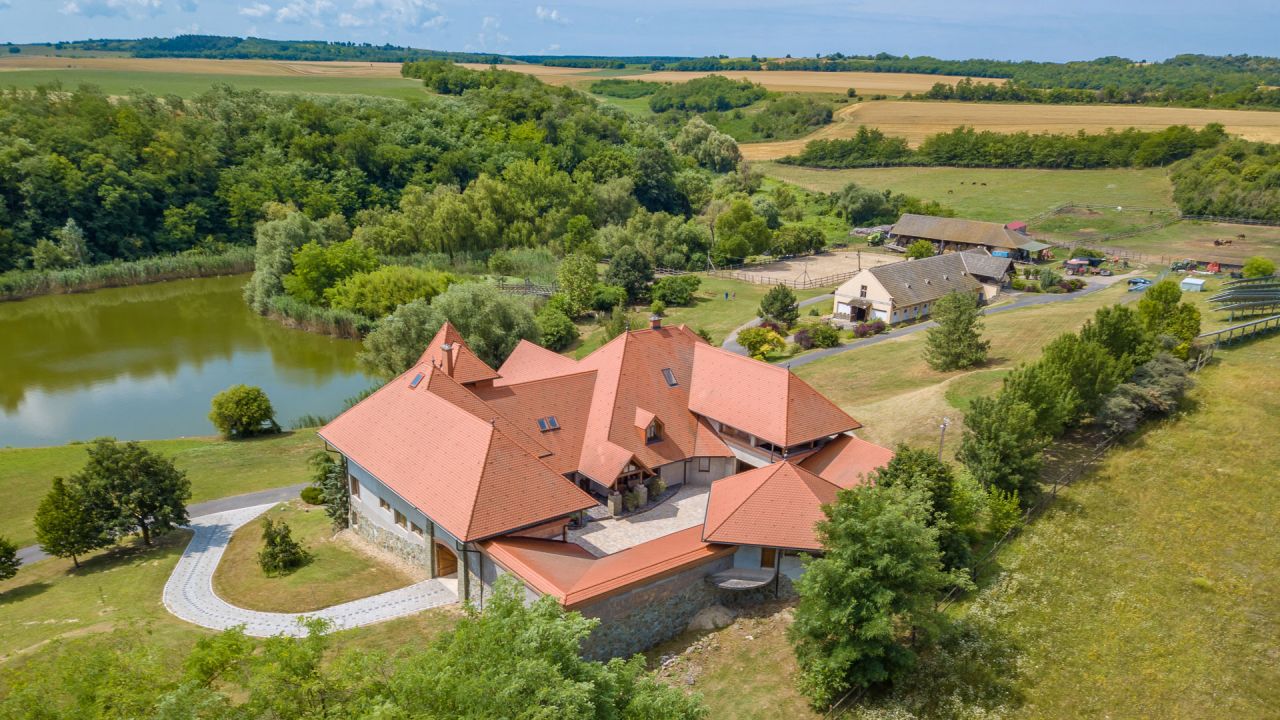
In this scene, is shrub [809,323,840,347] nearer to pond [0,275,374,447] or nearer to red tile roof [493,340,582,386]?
red tile roof [493,340,582,386]

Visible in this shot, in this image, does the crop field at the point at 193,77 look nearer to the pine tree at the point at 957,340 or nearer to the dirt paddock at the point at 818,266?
the dirt paddock at the point at 818,266

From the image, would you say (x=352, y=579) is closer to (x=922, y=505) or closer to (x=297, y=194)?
(x=922, y=505)

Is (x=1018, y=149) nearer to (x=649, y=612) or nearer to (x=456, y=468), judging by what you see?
(x=649, y=612)

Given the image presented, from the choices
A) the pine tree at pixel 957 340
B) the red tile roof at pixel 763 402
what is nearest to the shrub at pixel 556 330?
the red tile roof at pixel 763 402

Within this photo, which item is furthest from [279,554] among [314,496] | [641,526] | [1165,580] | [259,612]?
[1165,580]

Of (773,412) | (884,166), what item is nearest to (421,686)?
(773,412)

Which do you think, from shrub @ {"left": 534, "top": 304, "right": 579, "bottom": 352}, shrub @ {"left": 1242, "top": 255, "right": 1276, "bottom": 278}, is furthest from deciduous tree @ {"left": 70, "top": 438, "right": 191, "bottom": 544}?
shrub @ {"left": 1242, "top": 255, "right": 1276, "bottom": 278}
